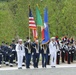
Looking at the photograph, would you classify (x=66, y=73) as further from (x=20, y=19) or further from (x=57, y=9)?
(x=20, y=19)

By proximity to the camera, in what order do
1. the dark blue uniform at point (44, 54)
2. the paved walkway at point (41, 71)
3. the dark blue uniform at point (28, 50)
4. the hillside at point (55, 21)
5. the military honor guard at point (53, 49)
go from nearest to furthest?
the paved walkway at point (41, 71) → the dark blue uniform at point (28, 50) → the dark blue uniform at point (44, 54) → the military honor guard at point (53, 49) → the hillside at point (55, 21)

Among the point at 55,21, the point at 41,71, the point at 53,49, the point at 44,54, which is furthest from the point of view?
the point at 55,21

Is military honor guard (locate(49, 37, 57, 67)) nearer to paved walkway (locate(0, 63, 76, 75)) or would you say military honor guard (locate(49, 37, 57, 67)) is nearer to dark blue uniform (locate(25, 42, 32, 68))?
dark blue uniform (locate(25, 42, 32, 68))

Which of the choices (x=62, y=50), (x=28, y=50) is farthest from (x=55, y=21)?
(x=28, y=50)

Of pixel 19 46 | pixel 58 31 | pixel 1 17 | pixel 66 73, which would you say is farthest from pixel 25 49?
pixel 1 17

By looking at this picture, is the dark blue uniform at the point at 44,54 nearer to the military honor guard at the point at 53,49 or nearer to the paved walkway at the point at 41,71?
the military honor guard at the point at 53,49

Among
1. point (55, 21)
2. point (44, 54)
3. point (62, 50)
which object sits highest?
point (55, 21)

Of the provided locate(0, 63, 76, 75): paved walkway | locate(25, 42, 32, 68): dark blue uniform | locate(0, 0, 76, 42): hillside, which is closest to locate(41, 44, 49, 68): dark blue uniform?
locate(25, 42, 32, 68): dark blue uniform

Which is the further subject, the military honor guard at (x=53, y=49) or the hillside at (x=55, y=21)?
the hillside at (x=55, y=21)

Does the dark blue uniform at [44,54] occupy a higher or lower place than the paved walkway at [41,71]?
higher

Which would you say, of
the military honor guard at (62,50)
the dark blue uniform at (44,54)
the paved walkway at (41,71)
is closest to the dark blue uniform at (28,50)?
the dark blue uniform at (44,54)

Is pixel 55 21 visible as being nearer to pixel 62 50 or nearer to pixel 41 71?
pixel 62 50

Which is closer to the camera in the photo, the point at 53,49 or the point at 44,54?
the point at 44,54

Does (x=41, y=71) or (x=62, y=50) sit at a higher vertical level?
(x=62, y=50)
